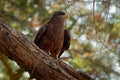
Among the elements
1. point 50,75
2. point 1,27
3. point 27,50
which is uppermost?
point 1,27

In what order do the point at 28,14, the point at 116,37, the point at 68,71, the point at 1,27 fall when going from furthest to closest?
1. the point at 28,14
2. the point at 116,37
3. the point at 68,71
4. the point at 1,27

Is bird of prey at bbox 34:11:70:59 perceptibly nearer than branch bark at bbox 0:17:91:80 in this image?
No

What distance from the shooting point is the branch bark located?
2871 millimetres

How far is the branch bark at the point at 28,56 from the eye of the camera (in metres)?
2.87

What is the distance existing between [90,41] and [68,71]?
2.54m

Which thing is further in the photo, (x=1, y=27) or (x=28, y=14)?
(x=28, y=14)

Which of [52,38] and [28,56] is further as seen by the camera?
[52,38]

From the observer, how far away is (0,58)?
324 cm

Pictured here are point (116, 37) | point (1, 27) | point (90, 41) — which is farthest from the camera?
point (90, 41)

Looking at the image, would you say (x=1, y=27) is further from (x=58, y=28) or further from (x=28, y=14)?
(x=28, y=14)

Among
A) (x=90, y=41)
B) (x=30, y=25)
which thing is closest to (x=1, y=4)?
(x=30, y=25)

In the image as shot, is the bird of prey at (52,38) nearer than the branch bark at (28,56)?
No

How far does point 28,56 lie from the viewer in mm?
2945

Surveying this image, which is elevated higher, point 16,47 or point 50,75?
point 16,47
